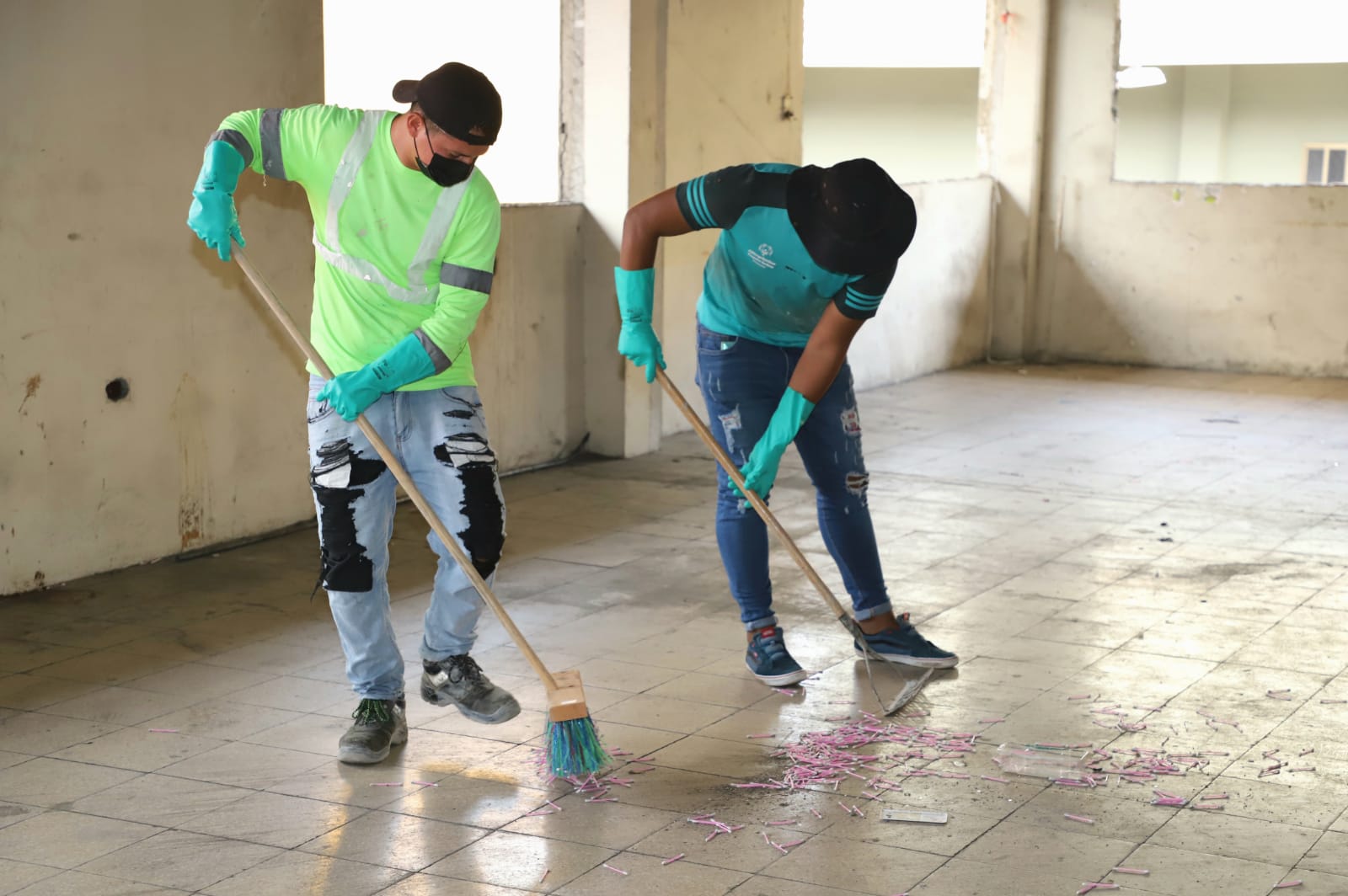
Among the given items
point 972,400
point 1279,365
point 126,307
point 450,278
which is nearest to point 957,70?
point 1279,365

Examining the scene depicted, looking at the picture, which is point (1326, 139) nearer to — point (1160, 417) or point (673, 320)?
point (1160, 417)

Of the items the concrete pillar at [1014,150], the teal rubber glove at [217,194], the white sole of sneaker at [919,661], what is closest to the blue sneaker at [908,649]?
the white sole of sneaker at [919,661]

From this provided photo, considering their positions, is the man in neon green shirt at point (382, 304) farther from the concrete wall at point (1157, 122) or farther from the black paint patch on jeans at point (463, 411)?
the concrete wall at point (1157, 122)

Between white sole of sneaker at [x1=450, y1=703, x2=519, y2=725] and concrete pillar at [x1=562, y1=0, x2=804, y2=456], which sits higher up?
concrete pillar at [x1=562, y1=0, x2=804, y2=456]

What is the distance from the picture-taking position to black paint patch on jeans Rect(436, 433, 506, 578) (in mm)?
3615

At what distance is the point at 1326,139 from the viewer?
47.6 ft

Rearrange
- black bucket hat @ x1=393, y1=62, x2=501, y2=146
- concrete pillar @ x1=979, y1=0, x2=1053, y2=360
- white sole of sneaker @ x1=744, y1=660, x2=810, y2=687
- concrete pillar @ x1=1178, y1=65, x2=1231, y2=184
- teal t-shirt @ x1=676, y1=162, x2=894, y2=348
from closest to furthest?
black bucket hat @ x1=393, y1=62, x2=501, y2=146
teal t-shirt @ x1=676, y1=162, x2=894, y2=348
white sole of sneaker @ x1=744, y1=660, x2=810, y2=687
concrete pillar @ x1=979, y1=0, x2=1053, y2=360
concrete pillar @ x1=1178, y1=65, x2=1231, y2=184

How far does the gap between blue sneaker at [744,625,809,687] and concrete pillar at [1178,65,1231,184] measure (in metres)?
12.4

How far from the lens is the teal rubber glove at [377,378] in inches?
135

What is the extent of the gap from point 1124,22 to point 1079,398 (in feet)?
9.72

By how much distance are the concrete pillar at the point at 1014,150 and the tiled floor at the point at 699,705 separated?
4.02 m

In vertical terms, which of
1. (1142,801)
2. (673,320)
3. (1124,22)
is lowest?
(1142,801)

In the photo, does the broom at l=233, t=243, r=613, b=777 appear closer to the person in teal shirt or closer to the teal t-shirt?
the person in teal shirt

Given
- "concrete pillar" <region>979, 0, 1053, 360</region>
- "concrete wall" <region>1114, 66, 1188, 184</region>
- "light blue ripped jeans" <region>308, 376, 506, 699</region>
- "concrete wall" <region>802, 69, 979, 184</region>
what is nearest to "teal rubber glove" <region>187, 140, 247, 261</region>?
"light blue ripped jeans" <region>308, 376, 506, 699</region>
